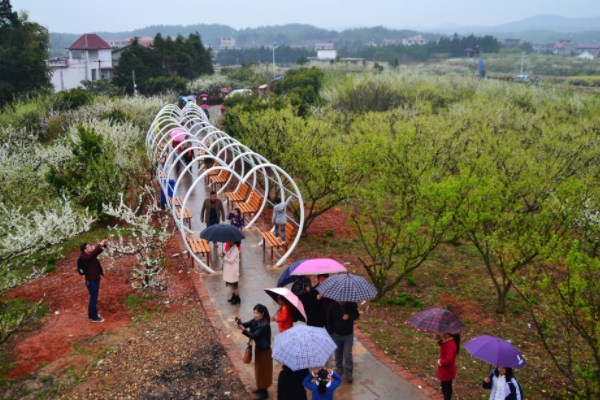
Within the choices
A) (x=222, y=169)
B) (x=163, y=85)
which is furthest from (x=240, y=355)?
(x=163, y=85)

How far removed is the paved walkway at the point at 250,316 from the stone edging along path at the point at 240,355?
0.02m

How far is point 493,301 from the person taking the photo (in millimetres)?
12938

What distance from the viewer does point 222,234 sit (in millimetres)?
10914

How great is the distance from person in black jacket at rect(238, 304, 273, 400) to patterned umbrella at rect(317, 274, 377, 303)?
108cm

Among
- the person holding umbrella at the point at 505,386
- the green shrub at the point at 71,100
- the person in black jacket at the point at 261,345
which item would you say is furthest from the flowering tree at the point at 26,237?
the green shrub at the point at 71,100

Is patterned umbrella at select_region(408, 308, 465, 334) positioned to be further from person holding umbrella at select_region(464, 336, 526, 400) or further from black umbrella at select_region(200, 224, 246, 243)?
black umbrella at select_region(200, 224, 246, 243)

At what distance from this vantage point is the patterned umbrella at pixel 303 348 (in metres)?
6.55

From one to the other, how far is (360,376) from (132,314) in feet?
16.9

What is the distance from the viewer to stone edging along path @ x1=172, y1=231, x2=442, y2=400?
855cm

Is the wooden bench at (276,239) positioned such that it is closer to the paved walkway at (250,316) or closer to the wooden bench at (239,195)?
the paved walkway at (250,316)

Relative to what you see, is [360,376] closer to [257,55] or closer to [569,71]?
[569,71]

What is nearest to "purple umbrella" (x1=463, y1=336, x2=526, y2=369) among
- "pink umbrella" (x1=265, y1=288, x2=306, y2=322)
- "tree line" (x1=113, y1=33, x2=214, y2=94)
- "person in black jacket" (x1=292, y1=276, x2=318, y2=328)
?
"pink umbrella" (x1=265, y1=288, x2=306, y2=322)

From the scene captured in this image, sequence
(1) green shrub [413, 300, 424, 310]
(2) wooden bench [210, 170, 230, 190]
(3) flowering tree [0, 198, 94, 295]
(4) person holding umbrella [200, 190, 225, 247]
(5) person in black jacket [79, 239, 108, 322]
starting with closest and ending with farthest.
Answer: (5) person in black jacket [79, 239, 108, 322]
(3) flowering tree [0, 198, 94, 295]
(1) green shrub [413, 300, 424, 310]
(4) person holding umbrella [200, 190, 225, 247]
(2) wooden bench [210, 170, 230, 190]

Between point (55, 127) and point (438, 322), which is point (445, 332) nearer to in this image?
point (438, 322)
